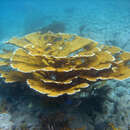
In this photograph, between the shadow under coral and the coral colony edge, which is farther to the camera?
the shadow under coral

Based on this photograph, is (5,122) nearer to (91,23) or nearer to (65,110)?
(65,110)

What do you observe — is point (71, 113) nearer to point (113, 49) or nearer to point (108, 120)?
point (108, 120)

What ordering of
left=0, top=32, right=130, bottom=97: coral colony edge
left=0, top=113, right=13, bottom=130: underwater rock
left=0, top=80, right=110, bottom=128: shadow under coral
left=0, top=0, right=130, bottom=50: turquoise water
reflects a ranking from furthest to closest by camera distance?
left=0, top=0, right=130, bottom=50: turquoise water → left=0, top=80, right=110, bottom=128: shadow under coral → left=0, top=113, right=13, bottom=130: underwater rock → left=0, top=32, right=130, bottom=97: coral colony edge

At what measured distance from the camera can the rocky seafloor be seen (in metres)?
3.17

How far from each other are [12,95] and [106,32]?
32.5 ft

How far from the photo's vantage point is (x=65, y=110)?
11.0 feet

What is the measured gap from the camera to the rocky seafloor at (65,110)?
317cm

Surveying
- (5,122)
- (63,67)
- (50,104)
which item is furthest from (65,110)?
(5,122)

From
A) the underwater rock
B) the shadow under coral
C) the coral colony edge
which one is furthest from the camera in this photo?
the shadow under coral

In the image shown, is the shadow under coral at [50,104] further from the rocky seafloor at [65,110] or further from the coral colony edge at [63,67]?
the coral colony edge at [63,67]

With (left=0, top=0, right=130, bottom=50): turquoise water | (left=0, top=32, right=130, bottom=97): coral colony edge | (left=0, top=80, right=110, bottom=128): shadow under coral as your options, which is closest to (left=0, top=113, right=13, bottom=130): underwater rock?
(left=0, top=80, right=110, bottom=128): shadow under coral

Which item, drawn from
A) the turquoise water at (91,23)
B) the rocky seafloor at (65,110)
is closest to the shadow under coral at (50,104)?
the rocky seafloor at (65,110)

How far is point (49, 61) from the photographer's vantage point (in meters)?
3.11

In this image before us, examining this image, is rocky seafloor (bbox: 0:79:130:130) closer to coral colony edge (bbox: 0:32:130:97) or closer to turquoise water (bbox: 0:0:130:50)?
coral colony edge (bbox: 0:32:130:97)
